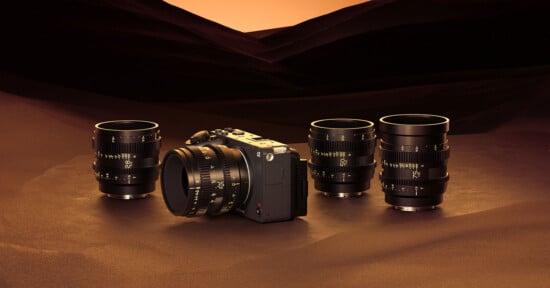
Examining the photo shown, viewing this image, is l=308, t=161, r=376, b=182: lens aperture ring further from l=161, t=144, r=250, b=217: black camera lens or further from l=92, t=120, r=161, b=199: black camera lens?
l=92, t=120, r=161, b=199: black camera lens

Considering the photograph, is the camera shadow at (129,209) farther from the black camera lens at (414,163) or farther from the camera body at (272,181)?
the black camera lens at (414,163)

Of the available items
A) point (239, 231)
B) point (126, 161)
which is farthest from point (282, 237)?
point (126, 161)

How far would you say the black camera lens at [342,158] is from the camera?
7.18 m

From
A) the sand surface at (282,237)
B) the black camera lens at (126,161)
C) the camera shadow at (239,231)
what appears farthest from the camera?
the black camera lens at (126,161)

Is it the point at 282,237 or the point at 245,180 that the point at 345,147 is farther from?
the point at 282,237

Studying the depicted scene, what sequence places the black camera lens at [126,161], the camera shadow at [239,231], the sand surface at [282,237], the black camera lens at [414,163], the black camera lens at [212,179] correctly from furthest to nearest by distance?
the black camera lens at [126,161]
the black camera lens at [414,163]
the black camera lens at [212,179]
the camera shadow at [239,231]
the sand surface at [282,237]

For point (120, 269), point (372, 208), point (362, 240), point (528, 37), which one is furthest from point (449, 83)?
point (120, 269)

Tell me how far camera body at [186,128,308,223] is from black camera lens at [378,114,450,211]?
23.7 inches

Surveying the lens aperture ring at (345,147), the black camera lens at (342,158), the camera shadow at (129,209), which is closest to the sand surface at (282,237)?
the camera shadow at (129,209)

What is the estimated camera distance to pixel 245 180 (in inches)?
257

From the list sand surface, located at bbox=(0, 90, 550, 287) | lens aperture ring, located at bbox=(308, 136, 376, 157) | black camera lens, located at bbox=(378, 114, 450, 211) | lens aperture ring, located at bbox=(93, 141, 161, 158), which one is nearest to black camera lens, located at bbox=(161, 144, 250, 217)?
sand surface, located at bbox=(0, 90, 550, 287)

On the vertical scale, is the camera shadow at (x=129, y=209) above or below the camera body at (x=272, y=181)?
below

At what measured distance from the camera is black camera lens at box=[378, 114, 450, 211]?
680cm

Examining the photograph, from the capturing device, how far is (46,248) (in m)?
6.11
